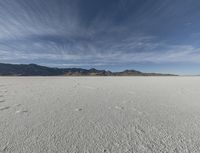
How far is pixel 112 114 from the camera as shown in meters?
3.28

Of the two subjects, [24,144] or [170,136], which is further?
[170,136]

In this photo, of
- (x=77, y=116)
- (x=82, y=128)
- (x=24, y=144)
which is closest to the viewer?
(x=24, y=144)

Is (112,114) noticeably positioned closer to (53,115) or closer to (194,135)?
(53,115)

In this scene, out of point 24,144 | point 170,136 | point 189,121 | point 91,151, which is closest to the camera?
point 91,151

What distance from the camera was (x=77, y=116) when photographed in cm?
313

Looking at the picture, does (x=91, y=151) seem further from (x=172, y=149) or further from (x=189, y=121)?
(x=189, y=121)

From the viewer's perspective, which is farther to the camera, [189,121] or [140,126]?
[189,121]

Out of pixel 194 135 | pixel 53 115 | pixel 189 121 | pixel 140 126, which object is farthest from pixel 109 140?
pixel 189 121

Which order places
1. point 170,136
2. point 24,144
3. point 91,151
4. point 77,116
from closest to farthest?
point 91,151 < point 24,144 < point 170,136 < point 77,116

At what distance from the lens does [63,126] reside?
2.56 meters

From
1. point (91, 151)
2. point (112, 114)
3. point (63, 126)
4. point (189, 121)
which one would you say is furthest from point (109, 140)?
point (189, 121)

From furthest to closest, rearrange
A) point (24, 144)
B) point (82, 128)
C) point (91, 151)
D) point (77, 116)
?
1. point (77, 116)
2. point (82, 128)
3. point (24, 144)
4. point (91, 151)

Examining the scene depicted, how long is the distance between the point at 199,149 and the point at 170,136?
0.41m

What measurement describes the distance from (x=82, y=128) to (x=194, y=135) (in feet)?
6.42
